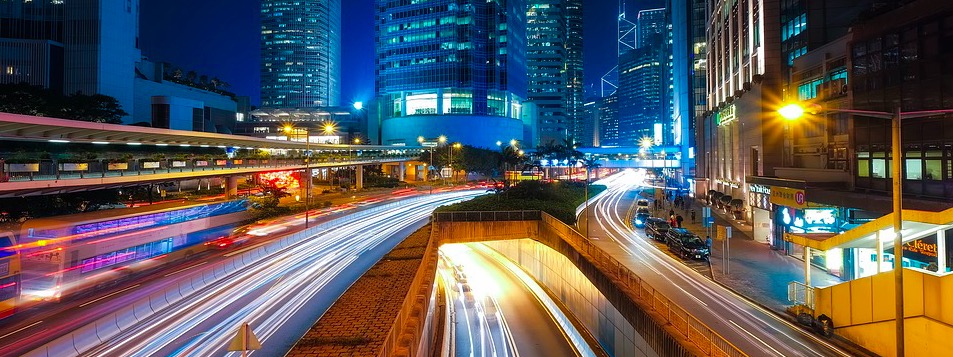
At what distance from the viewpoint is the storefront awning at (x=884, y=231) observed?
13.9 meters

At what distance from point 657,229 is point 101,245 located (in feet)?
113

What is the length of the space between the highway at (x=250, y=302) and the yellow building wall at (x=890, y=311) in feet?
62.1

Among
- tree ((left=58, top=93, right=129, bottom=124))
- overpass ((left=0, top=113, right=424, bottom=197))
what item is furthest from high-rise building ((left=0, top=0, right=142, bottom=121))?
overpass ((left=0, top=113, right=424, bottom=197))

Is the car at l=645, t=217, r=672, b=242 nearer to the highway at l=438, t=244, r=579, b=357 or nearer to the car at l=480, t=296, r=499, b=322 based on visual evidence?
the highway at l=438, t=244, r=579, b=357

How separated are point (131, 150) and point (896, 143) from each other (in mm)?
50852

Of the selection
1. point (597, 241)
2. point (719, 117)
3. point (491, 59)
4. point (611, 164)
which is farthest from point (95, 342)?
point (491, 59)

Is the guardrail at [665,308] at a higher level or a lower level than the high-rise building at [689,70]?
lower

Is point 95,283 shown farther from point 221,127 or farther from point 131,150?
point 221,127

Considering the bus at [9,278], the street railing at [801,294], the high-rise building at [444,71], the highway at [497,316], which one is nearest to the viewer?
the bus at [9,278]

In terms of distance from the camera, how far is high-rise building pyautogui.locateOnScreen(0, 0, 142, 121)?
2933 inches

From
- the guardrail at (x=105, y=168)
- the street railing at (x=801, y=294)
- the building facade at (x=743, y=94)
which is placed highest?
the building facade at (x=743, y=94)

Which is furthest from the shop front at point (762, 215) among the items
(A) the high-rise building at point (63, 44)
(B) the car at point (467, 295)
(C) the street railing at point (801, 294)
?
(A) the high-rise building at point (63, 44)

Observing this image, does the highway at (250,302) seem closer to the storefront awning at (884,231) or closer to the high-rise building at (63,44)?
the storefront awning at (884,231)

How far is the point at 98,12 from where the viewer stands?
77.2 metres
